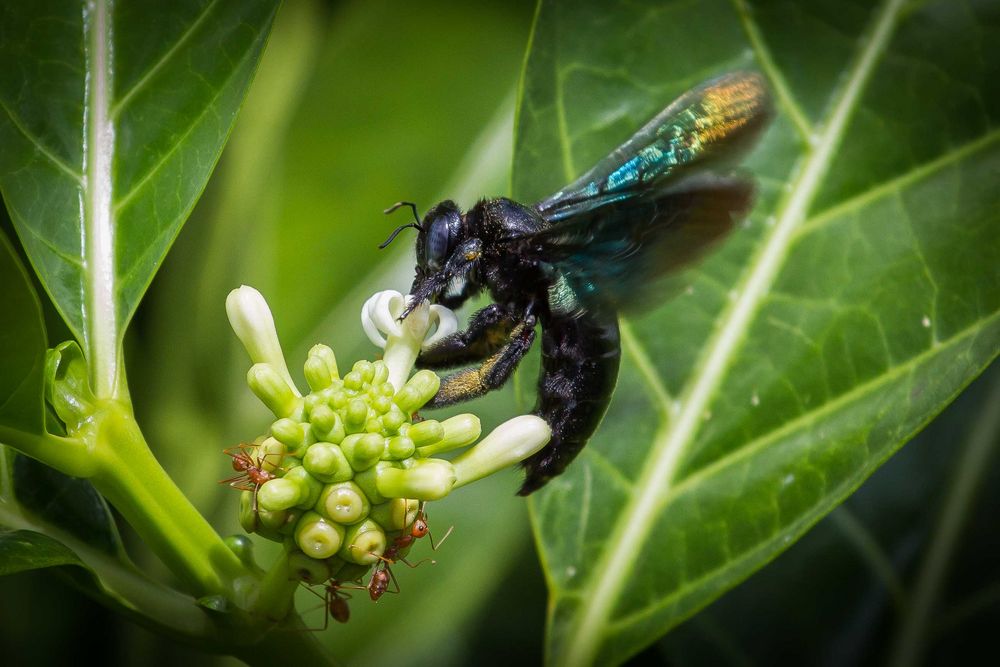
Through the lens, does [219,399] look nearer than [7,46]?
No

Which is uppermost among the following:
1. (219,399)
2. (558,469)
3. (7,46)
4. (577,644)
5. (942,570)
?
(7,46)

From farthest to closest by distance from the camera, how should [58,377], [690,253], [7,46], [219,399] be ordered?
[219,399] < [690,253] < [7,46] < [58,377]

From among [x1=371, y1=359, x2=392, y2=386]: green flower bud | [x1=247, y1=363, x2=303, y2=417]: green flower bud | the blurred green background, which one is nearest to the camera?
[x1=247, y1=363, x2=303, y2=417]: green flower bud

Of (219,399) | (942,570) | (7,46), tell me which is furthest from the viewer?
(219,399)

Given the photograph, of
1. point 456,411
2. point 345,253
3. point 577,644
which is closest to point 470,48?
point 345,253

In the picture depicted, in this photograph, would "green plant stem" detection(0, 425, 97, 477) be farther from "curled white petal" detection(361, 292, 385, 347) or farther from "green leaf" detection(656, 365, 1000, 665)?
"green leaf" detection(656, 365, 1000, 665)

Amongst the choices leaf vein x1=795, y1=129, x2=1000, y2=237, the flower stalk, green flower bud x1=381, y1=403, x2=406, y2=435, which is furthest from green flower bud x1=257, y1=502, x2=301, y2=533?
leaf vein x1=795, y1=129, x2=1000, y2=237

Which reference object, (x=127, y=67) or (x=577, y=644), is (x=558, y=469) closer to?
(x=577, y=644)
